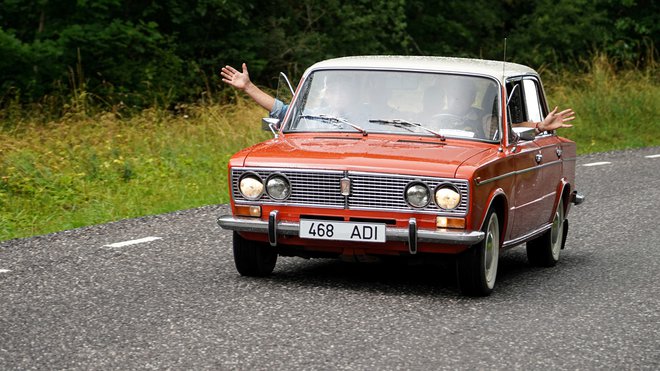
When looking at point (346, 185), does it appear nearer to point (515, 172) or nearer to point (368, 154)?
point (368, 154)

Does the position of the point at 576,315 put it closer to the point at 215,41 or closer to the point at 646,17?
the point at 215,41

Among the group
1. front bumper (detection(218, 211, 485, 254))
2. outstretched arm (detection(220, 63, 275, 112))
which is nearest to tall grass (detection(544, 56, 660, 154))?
outstretched arm (detection(220, 63, 275, 112))

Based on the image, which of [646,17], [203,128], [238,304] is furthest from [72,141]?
[646,17]

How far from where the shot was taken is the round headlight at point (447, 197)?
7.86 meters

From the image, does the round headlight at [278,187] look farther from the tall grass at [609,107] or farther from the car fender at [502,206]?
the tall grass at [609,107]

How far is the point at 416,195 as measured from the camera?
7.93m

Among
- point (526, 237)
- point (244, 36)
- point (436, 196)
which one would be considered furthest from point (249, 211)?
point (244, 36)

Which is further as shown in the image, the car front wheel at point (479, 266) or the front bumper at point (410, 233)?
the car front wheel at point (479, 266)

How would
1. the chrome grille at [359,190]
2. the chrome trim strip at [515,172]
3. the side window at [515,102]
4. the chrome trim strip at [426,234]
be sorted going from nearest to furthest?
the chrome trim strip at [426,234] → the chrome grille at [359,190] → the chrome trim strip at [515,172] → the side window at [515,102]

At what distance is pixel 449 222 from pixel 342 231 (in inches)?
26.3

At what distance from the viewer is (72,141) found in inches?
634

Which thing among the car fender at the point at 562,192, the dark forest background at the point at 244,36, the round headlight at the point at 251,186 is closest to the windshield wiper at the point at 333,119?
the round headlight at the point at 251,186

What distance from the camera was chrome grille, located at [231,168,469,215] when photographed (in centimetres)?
789

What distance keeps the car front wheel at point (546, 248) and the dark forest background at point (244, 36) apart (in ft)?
33.9
